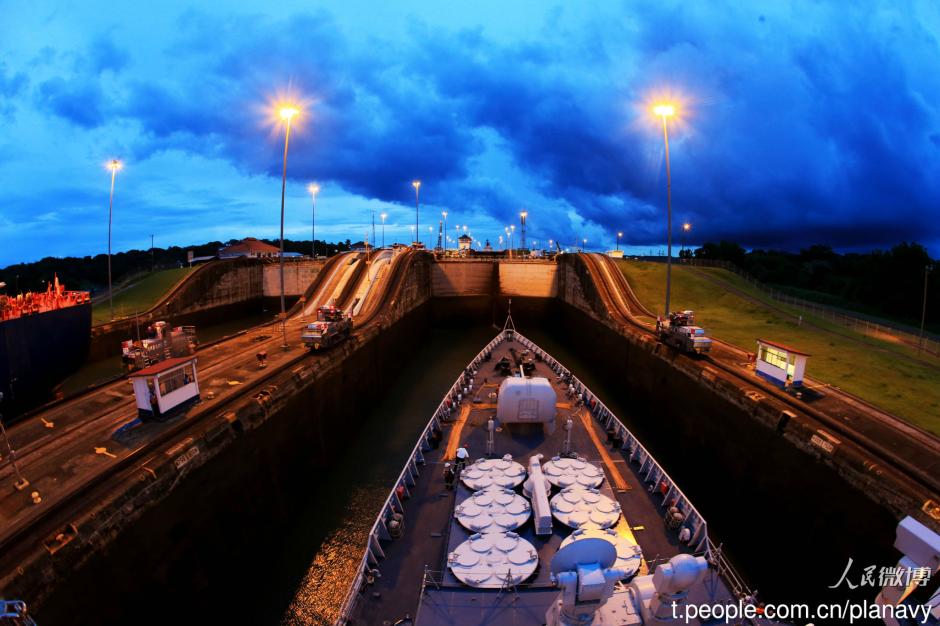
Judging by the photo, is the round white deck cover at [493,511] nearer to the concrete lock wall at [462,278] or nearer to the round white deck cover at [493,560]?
the round white deck cover at [493,560]

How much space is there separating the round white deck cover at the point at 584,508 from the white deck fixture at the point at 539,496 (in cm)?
43

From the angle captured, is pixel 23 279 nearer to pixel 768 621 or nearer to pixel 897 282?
pixel 768 621

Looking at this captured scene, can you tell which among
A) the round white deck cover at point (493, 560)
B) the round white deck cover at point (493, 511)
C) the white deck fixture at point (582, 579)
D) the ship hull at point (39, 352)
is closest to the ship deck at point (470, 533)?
the round white deck cover at point (493, 560)

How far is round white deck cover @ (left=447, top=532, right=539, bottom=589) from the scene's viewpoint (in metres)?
11.5

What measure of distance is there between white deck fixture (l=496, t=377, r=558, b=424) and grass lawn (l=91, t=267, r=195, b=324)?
50885mm

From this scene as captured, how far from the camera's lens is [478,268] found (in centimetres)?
7300

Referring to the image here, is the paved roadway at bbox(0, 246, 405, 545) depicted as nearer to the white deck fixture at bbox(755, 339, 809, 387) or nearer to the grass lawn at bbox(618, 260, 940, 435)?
the white deck fixture at bbox(755, 339, 809, 387)

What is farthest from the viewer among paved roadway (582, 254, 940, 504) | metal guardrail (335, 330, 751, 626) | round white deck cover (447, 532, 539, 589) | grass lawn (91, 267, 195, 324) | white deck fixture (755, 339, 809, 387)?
grass lawn (91, 267, 195, 324)

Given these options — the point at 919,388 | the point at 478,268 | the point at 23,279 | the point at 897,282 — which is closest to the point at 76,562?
the point at 919,388

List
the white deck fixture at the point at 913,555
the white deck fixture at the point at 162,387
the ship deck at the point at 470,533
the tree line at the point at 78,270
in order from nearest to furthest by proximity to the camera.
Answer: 1. the white deck fixture at the point at 913,555
2. the ship deck at the point at 470,533
3. the white deck fixture at the point at 162,387
4. the tree line at the point at 78,270

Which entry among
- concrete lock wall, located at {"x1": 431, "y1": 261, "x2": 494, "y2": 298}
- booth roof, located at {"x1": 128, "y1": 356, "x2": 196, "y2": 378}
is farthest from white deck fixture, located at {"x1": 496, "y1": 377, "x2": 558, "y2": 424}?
concrete lock wall, located at {"x1": 431, "y1": 261, "x2": 494, "y2": 298}

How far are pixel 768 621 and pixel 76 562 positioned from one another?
17.3m

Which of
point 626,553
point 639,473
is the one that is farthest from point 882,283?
point 626,553

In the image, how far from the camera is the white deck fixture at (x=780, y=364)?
22.3 meters
